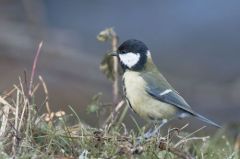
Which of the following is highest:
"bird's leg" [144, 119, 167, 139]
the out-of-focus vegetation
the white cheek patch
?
the white cheek patch

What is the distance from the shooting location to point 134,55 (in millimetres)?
4289

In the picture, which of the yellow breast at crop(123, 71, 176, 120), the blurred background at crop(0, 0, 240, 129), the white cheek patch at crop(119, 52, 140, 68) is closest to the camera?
the yellow breast at crop(123, 71, 176, 120)

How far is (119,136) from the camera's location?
338 centimetres

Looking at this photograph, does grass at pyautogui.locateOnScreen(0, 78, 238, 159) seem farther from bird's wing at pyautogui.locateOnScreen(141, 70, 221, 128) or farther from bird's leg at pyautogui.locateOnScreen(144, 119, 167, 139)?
bird's wing at pyautogui.locateOnScreen(141, 70, 221, 128)

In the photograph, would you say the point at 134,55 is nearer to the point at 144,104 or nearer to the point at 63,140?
the point at 144,104

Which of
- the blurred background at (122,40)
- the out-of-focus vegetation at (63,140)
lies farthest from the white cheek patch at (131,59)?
the blurred background at (122,40)

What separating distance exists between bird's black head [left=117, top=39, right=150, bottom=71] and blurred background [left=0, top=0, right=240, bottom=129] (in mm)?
1829

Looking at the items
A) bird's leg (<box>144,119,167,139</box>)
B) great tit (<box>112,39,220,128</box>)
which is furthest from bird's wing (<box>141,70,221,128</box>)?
bird's leg (<box>144,119,167,139</box>)

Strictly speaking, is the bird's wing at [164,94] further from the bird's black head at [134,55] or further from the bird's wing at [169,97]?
the bird's black head at [134,55]

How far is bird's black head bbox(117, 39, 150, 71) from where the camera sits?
4.29 m

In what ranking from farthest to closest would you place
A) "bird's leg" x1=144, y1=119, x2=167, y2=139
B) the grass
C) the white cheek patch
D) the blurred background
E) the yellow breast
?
the blurred background, the white cheek patch, the yellow breast, "bird's leg" x1=144, y1=119, x2=167, y2=139, the grass

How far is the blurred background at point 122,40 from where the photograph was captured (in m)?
7.12

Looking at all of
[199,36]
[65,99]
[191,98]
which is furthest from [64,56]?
[199,36]

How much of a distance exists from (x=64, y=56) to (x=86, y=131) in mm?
3752
